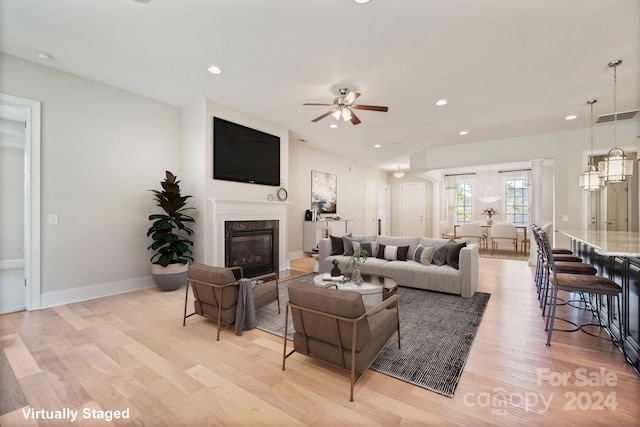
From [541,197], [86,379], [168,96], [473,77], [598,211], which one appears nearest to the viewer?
[86,379]

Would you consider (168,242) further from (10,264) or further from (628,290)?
(628,290)

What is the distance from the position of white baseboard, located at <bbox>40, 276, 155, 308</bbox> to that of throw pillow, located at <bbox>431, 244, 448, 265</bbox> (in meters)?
4.61

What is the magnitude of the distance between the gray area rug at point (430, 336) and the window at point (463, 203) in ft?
24.1

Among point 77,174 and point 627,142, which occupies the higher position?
point 627,142

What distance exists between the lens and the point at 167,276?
13.3ft

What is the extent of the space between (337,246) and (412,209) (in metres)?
6.98

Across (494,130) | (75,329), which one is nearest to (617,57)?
(494,130)

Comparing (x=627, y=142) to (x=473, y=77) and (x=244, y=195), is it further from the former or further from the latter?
(x=244, y=195)

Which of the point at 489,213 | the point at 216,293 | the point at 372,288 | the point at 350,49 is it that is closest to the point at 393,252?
the point at 372,288

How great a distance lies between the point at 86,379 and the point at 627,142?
28.2 feet

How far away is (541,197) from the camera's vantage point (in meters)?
6.60

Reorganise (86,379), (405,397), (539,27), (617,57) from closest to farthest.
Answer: (405,397)
(86,379)
(539,27)
(617,57)

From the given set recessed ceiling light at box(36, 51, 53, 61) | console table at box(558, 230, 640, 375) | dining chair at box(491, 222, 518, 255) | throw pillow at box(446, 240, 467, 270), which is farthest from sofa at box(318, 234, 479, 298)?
dining chair at box(491, 222, 518, 255)

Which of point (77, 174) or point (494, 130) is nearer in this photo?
point (77, 174)
